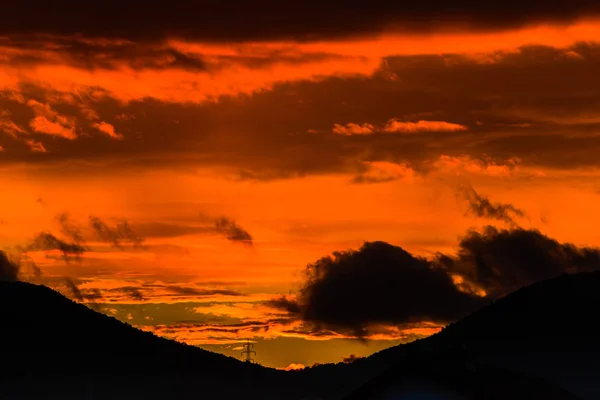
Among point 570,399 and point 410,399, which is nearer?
point 410,399

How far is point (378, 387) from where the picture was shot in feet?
422

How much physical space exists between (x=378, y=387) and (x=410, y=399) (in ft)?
11.6

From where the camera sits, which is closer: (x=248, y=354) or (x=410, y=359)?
(x=410, y=359)

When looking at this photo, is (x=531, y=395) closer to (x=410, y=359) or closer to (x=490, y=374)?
(x=490, y=374)

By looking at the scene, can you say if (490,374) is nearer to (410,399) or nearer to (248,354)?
(410,399)

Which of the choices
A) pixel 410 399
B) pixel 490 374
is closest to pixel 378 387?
pixel 410 399

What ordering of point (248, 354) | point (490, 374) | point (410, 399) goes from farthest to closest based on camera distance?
1. point (248, 354)
2. point (490, 374)
3. point (410, 399)

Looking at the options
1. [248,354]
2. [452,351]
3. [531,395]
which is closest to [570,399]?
[531,395]

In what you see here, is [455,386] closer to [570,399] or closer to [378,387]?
[378,387]

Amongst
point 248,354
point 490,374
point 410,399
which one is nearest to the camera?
point 410,399

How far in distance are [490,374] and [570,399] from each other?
13584mm

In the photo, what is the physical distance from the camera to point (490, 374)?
140125 millimetres

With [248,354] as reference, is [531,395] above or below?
below

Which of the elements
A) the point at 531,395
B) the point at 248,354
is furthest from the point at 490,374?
the point at 248,354
